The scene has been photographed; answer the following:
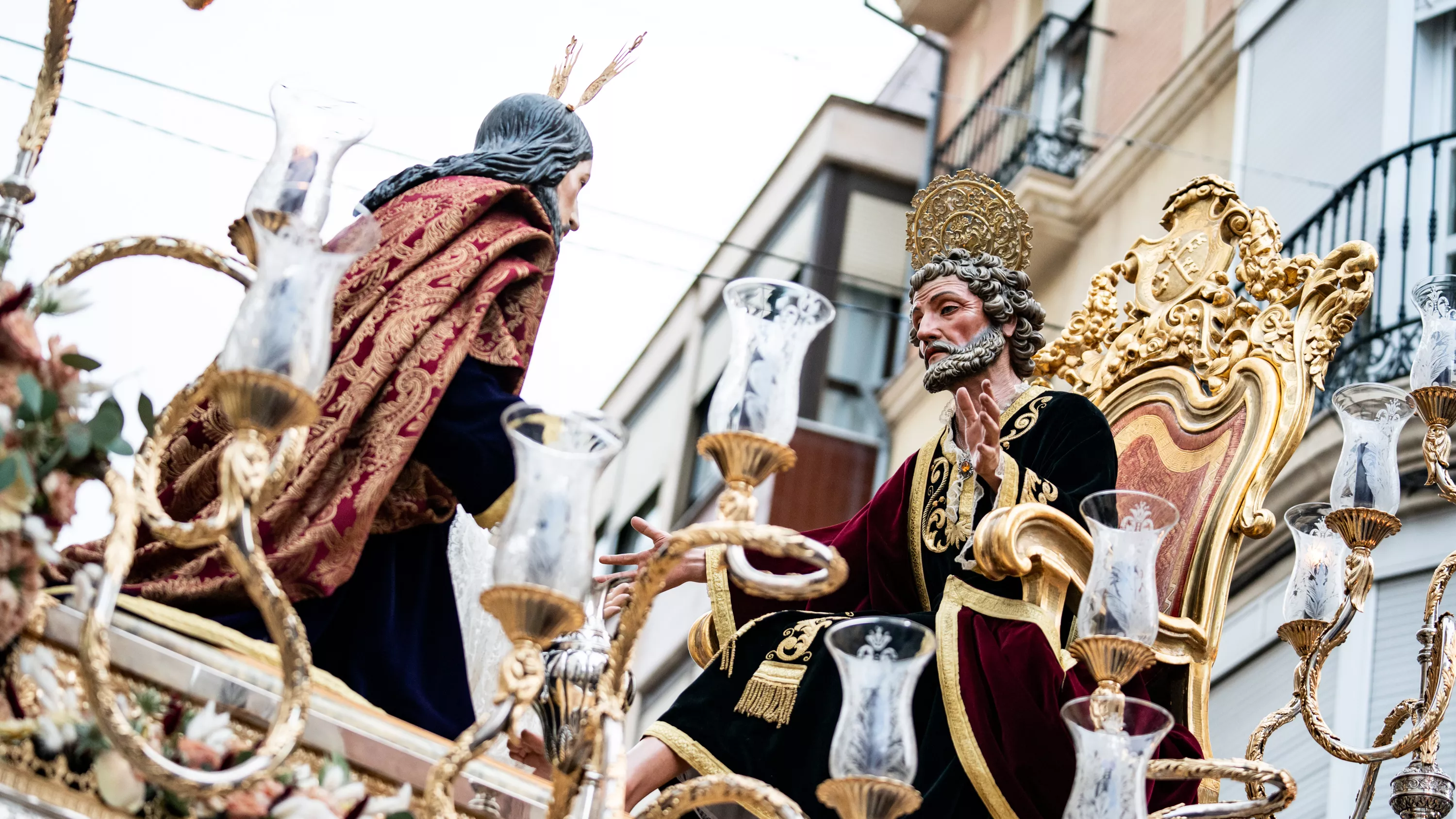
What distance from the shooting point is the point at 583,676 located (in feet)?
8.55

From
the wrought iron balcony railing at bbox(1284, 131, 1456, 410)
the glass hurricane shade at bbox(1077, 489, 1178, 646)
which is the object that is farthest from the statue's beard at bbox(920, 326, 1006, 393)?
the wrought iron balcony railing at bbox(1284, 131, 1456, 410)

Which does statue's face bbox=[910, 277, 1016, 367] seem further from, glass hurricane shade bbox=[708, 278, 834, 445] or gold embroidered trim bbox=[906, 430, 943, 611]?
glass hurricane shade bbox=[708, 278, 834, 445]

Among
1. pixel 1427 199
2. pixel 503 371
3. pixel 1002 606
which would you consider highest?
pixel 1427 199

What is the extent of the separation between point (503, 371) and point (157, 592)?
0.70m

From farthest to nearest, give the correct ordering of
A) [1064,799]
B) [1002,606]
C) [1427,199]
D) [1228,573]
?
[1427,199], [1228,573], [1002,606], [1064,799]

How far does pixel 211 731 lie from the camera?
253 cm

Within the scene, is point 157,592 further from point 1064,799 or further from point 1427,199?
point 1427,199

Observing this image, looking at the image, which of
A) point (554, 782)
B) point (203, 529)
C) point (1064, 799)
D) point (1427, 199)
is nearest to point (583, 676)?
point (554, 782)

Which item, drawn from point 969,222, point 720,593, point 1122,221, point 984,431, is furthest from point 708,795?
point 1122,221

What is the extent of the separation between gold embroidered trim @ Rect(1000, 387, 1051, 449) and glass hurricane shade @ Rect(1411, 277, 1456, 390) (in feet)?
2.52

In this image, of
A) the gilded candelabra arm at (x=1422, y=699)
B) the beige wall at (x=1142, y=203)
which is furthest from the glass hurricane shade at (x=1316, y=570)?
the beige wall at (x=1142, y=203)

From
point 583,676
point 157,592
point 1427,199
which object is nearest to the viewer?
point 583,676

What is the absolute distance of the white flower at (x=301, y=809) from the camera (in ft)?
8.02

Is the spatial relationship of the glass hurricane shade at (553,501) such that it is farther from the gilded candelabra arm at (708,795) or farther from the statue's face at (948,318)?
the statue's face at (948,318)
